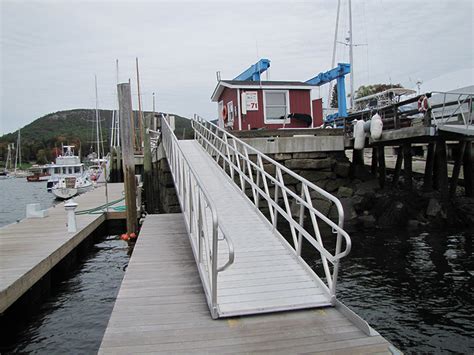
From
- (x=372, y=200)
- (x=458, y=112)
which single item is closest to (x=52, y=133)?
(x=372, y=200)

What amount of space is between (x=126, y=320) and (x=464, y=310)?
17.2 feet

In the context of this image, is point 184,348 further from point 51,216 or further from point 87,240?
point 51,216

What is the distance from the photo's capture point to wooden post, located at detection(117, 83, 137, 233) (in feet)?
33.2

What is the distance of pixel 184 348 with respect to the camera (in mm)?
3717

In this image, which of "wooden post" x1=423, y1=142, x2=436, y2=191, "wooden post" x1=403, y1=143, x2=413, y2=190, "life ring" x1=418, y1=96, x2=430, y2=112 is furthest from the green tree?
"life ring" x1=418, y1=96, x2=430, y2=112

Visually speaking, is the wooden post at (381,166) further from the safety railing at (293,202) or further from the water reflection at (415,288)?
the water reflection at (415,288)

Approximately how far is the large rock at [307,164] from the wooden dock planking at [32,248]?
6249mm

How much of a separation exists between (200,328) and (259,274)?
→ 135 cm

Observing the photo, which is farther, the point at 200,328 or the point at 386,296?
the point at 386,296

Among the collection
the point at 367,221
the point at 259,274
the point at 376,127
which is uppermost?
the point at 376,127

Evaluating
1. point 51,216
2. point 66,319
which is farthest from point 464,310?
point 51,216

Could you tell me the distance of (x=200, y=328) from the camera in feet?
13.5

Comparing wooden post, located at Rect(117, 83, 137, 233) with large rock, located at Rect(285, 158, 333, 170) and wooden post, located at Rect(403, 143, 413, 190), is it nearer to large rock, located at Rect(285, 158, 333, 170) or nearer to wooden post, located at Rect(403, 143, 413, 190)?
large rock, located at Rect(285, 158, 333, 170)

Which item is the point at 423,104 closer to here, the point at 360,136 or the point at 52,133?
the point at 360,136
